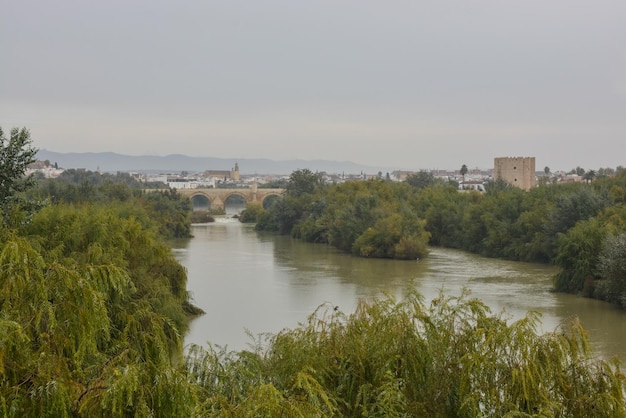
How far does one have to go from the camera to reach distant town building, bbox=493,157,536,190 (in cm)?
7725

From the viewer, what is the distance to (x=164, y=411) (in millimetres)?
5812

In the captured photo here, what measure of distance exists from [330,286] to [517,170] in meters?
55.3

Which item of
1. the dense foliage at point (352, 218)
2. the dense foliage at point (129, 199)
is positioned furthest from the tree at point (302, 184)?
the dense foliage at point (129, 199)

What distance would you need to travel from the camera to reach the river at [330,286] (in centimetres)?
1880

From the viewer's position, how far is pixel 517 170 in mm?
77625

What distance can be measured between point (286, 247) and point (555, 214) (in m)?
13.8

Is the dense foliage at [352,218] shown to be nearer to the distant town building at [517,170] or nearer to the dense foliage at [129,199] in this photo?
the dense foliage at [129,199]

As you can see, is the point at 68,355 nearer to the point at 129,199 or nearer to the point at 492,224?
the point at 492,224

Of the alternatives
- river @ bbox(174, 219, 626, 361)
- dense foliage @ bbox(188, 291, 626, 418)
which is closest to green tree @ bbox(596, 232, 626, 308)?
river @ bbox(174, 219, 626, 361)

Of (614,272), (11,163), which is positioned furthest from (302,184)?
(11,163)

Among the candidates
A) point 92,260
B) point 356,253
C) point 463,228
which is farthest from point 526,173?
point 92,260

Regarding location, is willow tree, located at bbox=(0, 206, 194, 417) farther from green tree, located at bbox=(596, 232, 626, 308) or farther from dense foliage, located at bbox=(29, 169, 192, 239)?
dense foliage, located at bbox=(29, 169, 192, 239)

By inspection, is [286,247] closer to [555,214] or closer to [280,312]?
[555,214]

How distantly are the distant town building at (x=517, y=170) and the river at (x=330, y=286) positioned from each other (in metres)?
38.8
